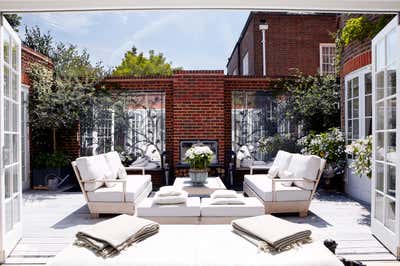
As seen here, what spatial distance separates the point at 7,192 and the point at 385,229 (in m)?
4.37

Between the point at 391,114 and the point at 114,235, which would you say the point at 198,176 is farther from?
the point at 114,235

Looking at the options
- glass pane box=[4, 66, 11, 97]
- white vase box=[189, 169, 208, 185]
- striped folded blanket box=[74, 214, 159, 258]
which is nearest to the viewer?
striped folded blanket box=[74, 214, 159, 258]

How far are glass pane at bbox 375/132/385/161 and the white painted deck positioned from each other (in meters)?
1.05

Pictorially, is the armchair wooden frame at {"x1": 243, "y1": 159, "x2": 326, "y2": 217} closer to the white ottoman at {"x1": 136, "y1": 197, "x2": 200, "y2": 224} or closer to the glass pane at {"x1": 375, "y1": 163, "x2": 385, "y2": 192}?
the glass pane at {"x1": 375, "y1": 163, "x2": 385, "y2": 192}

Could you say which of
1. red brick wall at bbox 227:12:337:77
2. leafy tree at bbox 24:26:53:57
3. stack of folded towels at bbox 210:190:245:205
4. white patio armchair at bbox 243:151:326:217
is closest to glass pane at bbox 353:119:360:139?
white patio armchair at bbox 243:151:326:217

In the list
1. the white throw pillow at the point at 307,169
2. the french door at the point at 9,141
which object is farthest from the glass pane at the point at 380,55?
the french door at the point at 9,141

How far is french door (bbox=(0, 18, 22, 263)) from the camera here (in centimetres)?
389

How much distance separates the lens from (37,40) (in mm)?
11820

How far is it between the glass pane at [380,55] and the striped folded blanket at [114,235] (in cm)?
331

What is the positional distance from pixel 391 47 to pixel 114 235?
3640 millimetres

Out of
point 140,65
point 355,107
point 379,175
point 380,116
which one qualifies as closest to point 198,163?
point 379,175

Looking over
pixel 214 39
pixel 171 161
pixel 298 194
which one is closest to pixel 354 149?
pixel 298 194

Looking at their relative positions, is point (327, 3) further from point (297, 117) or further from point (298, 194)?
point (297, 117)

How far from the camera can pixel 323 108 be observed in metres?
8.51
